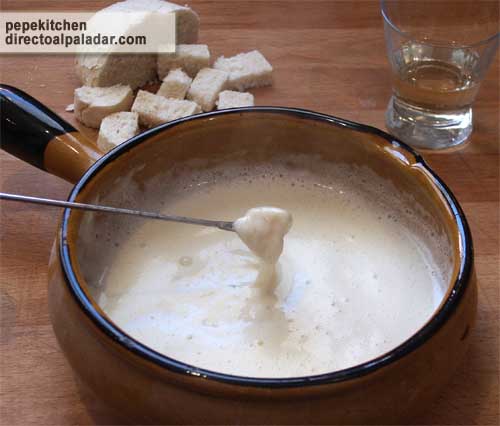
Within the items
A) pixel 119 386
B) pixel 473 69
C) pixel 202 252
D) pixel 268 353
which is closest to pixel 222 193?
pixel 202 252

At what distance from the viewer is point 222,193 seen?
1.00 meters

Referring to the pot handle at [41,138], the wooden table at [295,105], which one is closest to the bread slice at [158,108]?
the wooden table at [295,105]

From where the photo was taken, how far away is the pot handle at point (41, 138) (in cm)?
95

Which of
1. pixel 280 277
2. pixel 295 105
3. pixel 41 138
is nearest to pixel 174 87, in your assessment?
pixel 295 105

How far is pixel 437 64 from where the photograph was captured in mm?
1259

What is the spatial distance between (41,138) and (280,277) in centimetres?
36

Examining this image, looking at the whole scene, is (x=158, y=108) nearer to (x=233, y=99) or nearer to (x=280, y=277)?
(x=233, y=99)

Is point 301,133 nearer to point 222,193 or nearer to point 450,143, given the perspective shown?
point 222,193

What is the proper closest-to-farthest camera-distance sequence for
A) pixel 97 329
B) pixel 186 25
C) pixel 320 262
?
1. pixel 97 329
2. pixel 320 262
3. pixel 186 25

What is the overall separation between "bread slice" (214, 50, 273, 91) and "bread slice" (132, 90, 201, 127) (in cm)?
10

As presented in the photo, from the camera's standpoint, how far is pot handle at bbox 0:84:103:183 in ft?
3.10

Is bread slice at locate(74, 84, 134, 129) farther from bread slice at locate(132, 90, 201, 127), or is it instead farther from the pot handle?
→ the pot handle

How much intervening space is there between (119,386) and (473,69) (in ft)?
2.71

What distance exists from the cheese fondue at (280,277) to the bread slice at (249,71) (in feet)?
1.12
